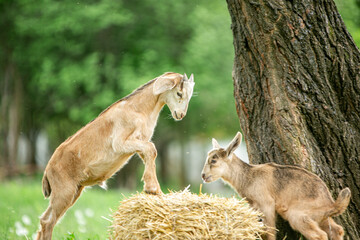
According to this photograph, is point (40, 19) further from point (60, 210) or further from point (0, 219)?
point (60, 210)

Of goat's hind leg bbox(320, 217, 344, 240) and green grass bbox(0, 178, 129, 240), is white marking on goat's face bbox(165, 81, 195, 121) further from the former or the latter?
goat's hind leg bbox(320, 217, 344, 240)

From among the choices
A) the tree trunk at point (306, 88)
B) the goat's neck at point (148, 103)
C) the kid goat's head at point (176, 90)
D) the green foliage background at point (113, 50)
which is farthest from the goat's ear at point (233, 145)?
the green foliage background at point (113, 50)

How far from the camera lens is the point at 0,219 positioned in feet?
28.6

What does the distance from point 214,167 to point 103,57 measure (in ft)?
48.6

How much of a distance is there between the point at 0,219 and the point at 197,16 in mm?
12560

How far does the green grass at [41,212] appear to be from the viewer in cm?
741

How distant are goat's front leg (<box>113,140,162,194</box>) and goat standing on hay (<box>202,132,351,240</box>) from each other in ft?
3.19

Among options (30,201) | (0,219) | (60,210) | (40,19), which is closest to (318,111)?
(60,210)

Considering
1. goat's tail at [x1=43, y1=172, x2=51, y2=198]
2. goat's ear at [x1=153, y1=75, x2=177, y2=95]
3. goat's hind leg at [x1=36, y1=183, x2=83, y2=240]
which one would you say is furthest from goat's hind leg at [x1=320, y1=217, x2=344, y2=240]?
goat's tail at [x1=43, y1=172, x2=51, y2=198]

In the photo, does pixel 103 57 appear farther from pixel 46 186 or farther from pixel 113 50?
pixel 46 186

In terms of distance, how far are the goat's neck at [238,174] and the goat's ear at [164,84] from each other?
1285 mm

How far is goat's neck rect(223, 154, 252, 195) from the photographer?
592cm

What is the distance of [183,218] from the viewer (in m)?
4.73

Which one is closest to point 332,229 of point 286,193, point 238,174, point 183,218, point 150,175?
point 286,193
